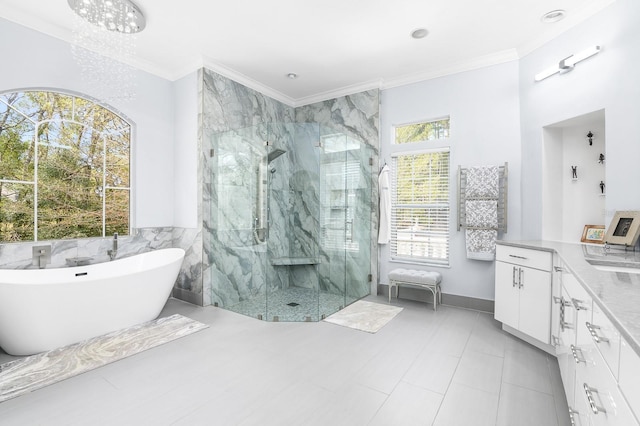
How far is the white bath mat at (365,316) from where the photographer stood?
317 cm

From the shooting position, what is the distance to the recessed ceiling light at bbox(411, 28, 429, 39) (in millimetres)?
3084

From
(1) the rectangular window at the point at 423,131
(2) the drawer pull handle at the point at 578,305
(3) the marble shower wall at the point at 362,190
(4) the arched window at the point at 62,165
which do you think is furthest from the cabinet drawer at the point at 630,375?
(4) the arched window at the point at 62,165

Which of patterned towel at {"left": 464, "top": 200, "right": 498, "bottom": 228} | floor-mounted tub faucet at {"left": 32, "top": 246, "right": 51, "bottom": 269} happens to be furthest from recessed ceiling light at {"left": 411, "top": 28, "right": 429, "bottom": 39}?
floor-mounted tub faucet at {"left": 32, "top": 246, "right": 51, "bottom": 269}

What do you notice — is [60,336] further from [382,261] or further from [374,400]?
[382,261]

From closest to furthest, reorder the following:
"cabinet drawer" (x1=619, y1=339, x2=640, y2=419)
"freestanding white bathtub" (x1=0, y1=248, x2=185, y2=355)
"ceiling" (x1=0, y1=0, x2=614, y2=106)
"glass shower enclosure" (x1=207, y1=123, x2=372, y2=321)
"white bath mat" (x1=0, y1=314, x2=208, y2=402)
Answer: "cabinet drawer" (x1=619, y1=339, x2=640, y2=419) → "white bath mat" (x1=0, y1=314, x2=208, y2=402) → "freestanding white bathtub" (x1=0, y1=248, x2=185, y2=355) → "ceiling" (x1=0, y1=0, x2=614, y2=106) → "glass shower enclosure" (x1=207, y1=123, x2=372, y2=321)

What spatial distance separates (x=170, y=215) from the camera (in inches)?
160

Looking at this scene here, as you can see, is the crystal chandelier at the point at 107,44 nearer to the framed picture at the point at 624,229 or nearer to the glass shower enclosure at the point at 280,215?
the glass shower enclosure at the point at 280,215

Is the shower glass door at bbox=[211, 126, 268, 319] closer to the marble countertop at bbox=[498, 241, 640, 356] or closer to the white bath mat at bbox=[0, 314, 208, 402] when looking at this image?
the white bath mat at bbox=[0, 314, 208, 402]

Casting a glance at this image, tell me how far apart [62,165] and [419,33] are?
191 inches

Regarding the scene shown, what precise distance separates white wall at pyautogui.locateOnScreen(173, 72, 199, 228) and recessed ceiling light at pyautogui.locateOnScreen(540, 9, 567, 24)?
151 inches

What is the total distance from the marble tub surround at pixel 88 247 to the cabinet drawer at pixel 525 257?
4020 mm

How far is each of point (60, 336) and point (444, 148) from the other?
4.45m

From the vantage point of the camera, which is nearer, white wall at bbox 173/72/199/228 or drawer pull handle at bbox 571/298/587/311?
drawer pull handle at bbox 571/298/587/311

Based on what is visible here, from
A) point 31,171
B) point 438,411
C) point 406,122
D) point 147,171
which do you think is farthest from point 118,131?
point 438,411
